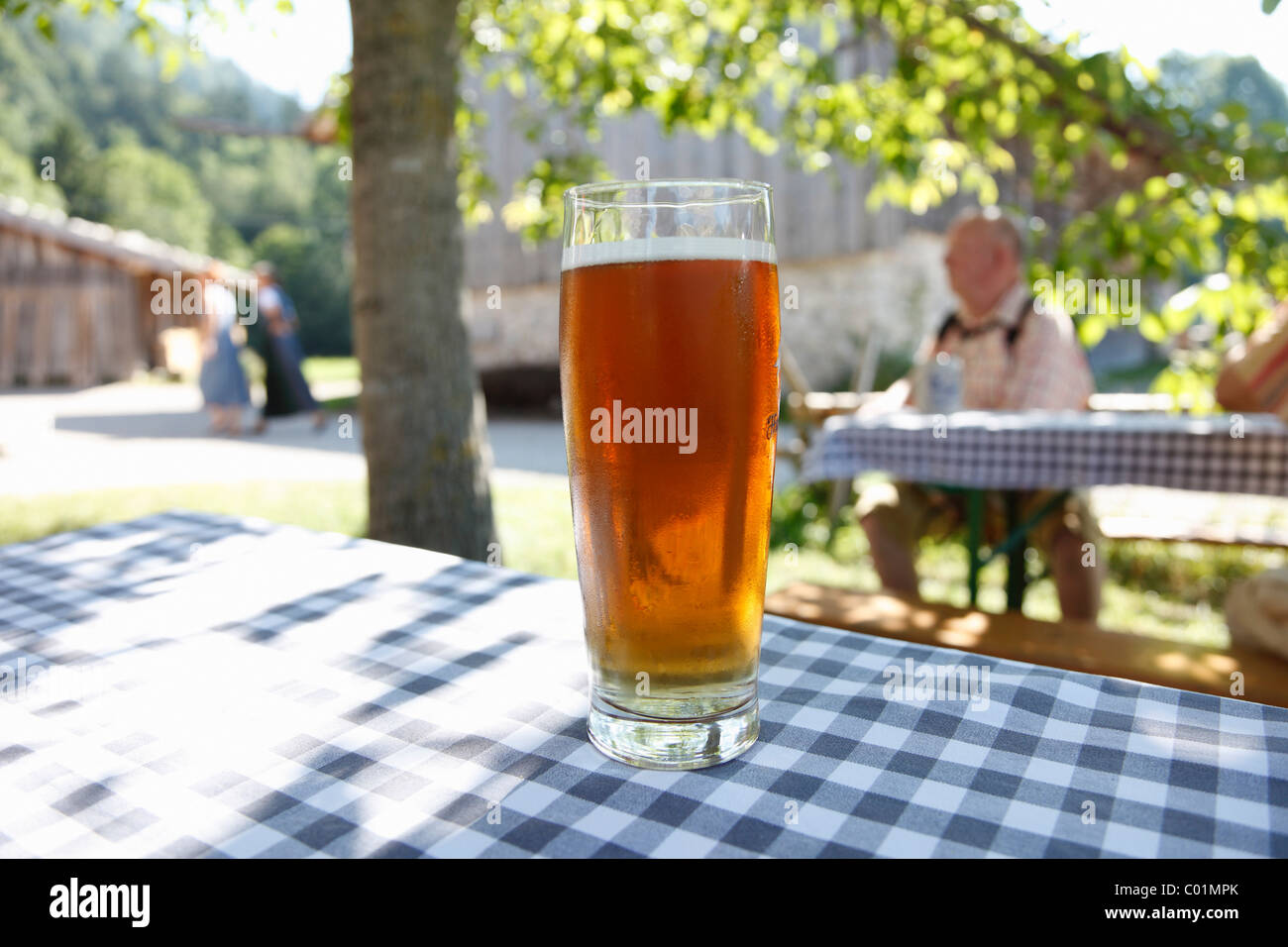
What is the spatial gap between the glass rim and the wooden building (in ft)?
80.3

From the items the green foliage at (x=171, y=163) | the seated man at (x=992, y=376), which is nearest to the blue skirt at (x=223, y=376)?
the seated man at (x=992, y=376)

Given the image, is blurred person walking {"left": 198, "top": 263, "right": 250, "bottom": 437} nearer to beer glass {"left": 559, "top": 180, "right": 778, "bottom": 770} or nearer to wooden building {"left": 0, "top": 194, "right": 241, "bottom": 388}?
wooden building {"left": 0, "top": 194, "right": 241, "bottom": 388}

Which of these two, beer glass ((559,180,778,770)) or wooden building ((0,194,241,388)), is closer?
beer glass ((559,180,778,770))

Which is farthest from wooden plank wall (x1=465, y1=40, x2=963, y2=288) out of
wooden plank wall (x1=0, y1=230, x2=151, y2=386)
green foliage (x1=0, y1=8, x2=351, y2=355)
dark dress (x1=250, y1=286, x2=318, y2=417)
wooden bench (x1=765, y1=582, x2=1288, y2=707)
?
green foliage (x1=0, y1=8, x2=351, y2=355)

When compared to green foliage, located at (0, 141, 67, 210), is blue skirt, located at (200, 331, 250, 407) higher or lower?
lower

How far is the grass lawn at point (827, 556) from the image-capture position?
Result: 196 inches

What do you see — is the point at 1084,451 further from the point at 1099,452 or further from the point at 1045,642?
the point at 1045,642

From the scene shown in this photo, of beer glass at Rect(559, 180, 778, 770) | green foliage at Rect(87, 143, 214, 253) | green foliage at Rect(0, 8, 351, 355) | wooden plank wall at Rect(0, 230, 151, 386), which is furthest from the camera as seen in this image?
green foliage at Rect(87, 143, 214, 253)

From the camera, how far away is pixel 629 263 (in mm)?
694

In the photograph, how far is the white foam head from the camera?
2.26ft
